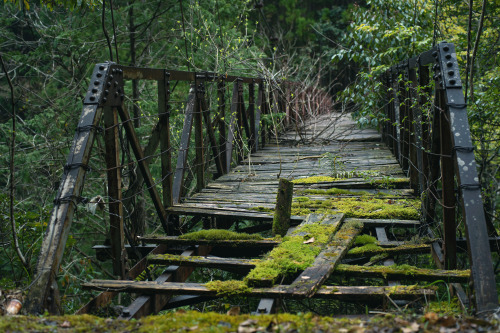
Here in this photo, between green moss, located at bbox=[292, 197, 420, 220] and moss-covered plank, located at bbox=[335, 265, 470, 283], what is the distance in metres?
1.46

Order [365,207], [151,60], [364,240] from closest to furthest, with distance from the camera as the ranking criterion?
[364,240], [365,207], [151,60]

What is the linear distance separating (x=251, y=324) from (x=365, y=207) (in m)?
2.98

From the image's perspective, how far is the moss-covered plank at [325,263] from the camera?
3.14m

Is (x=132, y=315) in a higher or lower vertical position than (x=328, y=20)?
lower

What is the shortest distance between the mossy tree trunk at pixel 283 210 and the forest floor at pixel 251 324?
201 cm

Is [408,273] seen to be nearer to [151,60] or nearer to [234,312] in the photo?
[234,312]

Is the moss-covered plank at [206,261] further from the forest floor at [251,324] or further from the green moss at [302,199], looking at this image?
the green moss at [302,199]

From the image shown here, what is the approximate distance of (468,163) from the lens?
3.33 m

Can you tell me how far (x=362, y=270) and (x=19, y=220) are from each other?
3.74 m

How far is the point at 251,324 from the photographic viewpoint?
2484mm

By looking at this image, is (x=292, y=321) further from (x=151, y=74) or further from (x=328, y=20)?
(x=328, y=20)

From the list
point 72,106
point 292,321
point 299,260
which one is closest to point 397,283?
point 299,260

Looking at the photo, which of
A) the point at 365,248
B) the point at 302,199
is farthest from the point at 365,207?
the point at 365,248

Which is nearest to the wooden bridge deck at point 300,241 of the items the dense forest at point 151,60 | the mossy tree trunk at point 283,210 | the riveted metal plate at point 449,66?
the mossy tree trunk at point 283,210
